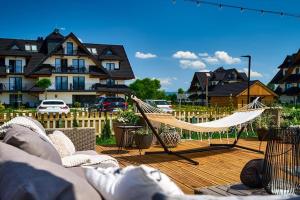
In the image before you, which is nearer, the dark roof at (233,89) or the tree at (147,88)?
the dark roof at (233,89)

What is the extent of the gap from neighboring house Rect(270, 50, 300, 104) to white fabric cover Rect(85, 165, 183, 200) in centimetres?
4574

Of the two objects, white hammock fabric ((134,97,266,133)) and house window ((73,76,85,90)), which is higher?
house window ((73,76,85,90))

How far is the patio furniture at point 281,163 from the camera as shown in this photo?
9.75 ft

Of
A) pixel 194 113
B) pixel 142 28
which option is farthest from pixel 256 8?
pixel 142 28

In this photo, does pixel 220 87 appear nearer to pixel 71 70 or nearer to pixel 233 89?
pixel 233 89

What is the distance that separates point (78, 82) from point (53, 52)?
415 centimetres

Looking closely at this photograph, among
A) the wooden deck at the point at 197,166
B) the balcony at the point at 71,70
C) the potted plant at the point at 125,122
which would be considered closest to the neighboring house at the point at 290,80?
the balcony at the point at 71,70

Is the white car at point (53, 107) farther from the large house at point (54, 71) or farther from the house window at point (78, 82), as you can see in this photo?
the house window at point (78, 82)

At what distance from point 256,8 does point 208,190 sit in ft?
31.7

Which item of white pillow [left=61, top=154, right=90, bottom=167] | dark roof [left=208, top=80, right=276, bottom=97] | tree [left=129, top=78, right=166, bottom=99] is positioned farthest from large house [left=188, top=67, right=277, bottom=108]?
white pillow [left=61, top=154, right=90, bottom=167]

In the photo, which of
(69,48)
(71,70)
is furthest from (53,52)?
(71,70)

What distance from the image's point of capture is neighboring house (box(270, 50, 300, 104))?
4503 centimetres

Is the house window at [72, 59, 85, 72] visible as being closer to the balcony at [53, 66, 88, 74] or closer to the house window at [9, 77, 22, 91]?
the balcony at [53, 66, 88, 74]

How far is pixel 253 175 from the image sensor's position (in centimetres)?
314
